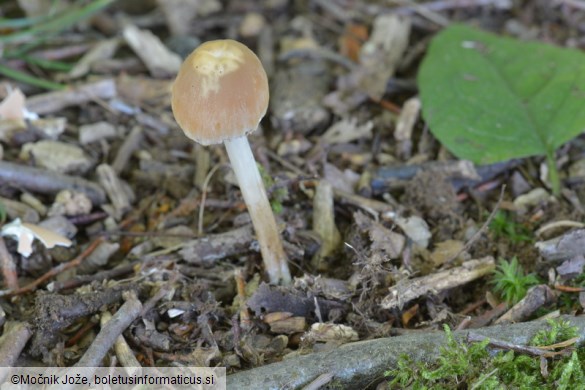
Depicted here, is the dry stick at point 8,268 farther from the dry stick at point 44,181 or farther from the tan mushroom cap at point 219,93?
the tan mushroom cap at point 219,93

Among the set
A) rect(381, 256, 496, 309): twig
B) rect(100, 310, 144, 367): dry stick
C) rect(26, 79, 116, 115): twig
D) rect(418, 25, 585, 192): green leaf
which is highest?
rect(418, 25, 585, 192): green leaf

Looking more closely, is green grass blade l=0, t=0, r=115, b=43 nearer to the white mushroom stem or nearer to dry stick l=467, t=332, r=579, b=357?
the white mushroom stem

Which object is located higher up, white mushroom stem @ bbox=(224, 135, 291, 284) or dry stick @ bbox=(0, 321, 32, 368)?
white mushroom stem @ bbox=(224, 135, 291, 284)

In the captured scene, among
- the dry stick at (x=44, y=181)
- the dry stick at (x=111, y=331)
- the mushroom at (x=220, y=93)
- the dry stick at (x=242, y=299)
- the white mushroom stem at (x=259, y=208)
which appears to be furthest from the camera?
the dry stick at (x=44, y=181)

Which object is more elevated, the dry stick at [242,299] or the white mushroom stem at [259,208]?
the white mushroom stem at [259,208]

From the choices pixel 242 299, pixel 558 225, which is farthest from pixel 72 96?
pixel 558 225

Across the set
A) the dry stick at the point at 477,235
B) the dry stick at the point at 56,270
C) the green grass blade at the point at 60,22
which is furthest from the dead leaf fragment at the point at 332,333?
the green grass blade at the point at 60,22

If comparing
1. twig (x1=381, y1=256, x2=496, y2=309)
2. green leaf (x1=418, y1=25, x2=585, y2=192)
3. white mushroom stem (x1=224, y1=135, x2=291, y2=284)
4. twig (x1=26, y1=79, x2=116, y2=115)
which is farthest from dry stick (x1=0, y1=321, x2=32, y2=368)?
green leaf (x1=418, y1=25, x2=585, y2=192)
